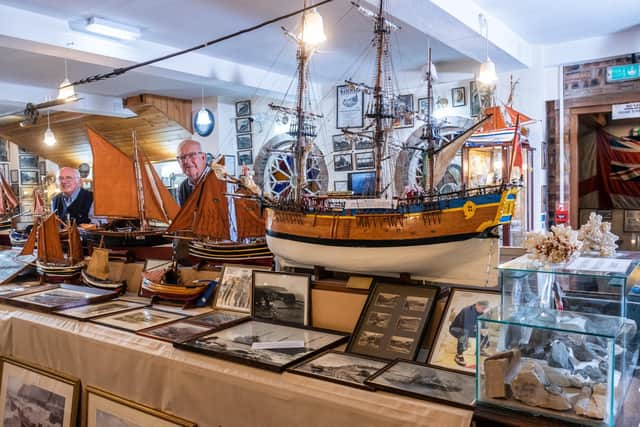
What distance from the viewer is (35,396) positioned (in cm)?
217

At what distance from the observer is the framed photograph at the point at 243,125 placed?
20.8 ft

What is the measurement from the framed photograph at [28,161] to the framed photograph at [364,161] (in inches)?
270

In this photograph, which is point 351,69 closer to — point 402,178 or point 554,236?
point 402,178

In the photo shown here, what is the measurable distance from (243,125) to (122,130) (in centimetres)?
210

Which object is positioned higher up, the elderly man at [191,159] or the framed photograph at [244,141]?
the framed photograph at [244,141]

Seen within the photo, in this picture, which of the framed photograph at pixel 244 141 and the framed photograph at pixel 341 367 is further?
the framed photograph at pixel 244 141

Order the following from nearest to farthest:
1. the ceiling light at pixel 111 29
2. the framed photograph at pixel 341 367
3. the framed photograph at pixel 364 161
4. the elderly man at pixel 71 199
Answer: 1. the framed photograph at pixel 341 367
2. the ceiling light at pixel 111 29
3. the elderly man at pixel 71 199
4. the framed photograph at pixel 364 161

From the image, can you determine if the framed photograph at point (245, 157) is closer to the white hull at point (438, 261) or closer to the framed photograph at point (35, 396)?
the framed photograph at point (35, 396)

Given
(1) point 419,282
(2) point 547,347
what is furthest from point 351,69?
(2) point 547,347

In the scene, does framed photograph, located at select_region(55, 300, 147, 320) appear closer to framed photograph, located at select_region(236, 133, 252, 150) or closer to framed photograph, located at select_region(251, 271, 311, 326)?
framed photograph, located at select_region(251, 271, 311, 326)

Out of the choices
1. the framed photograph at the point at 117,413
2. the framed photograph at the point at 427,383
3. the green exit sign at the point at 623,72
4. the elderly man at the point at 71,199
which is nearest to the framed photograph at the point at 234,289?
the framed photograph at the point at 117,413

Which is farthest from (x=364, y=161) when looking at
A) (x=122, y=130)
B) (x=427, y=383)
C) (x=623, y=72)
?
(x=427, y=383)

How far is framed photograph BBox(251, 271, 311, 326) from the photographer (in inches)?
80.5

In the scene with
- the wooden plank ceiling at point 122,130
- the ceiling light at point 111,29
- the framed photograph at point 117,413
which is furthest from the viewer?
the wooden plank ceiling at point 122,130
